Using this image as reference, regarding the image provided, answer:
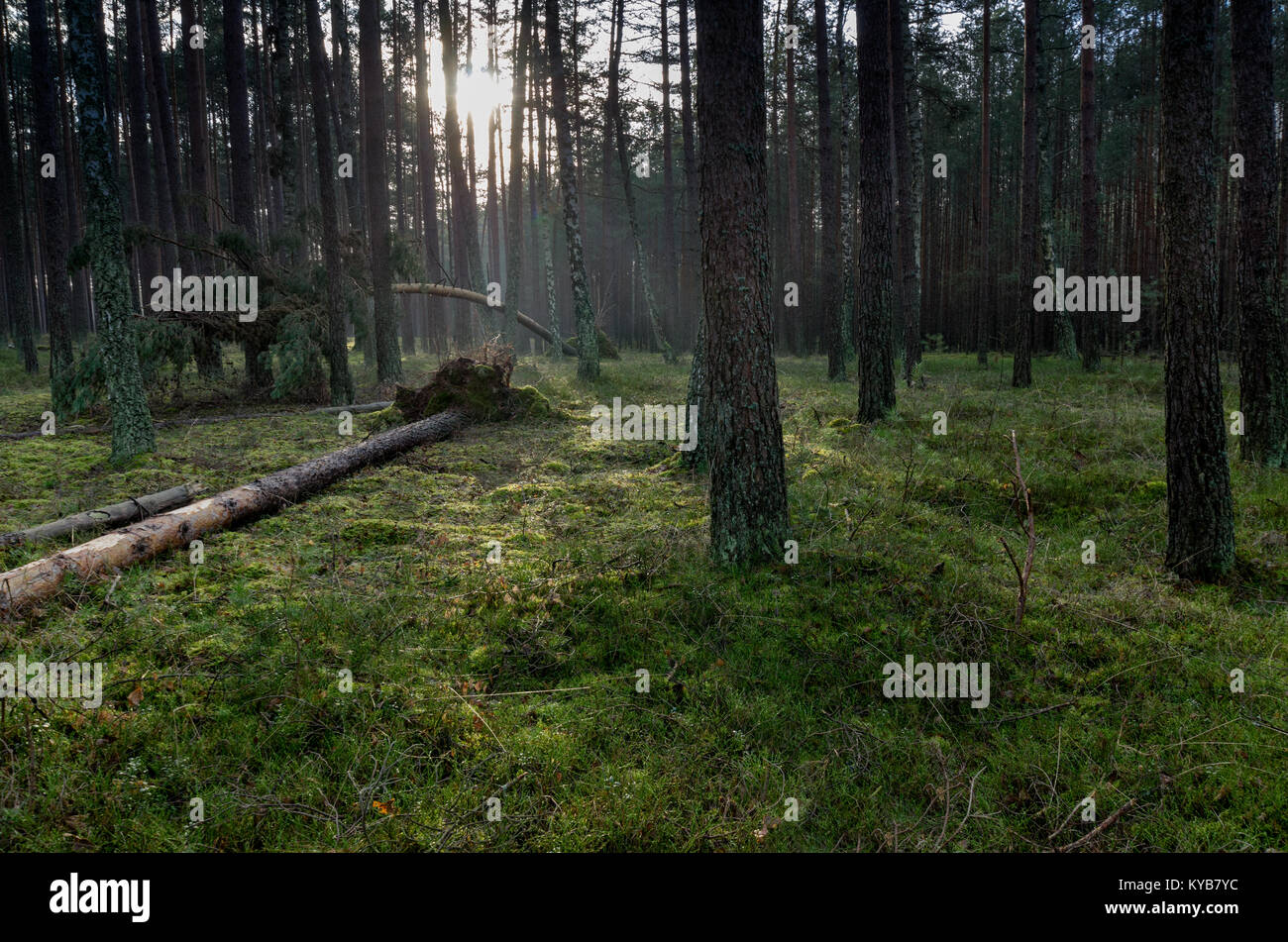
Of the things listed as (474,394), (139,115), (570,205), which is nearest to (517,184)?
(570,205)

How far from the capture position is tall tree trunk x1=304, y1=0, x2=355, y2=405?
12.7 m

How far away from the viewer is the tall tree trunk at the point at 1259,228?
7293mm

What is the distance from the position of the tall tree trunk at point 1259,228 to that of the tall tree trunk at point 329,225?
502 inches

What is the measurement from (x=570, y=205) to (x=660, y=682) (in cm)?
1524

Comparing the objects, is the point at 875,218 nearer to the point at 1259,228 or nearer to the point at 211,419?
the point at 1259,228

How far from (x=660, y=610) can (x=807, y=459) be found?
14.0 ft

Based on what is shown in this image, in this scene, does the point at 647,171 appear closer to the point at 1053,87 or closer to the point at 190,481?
the point at 1053,87

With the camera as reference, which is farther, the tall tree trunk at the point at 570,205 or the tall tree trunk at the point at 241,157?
the tall tree trunk at the point at 570,205

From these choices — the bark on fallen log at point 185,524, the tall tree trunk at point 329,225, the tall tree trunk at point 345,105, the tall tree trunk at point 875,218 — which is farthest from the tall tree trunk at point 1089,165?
the tall tree trunk at point 345,105

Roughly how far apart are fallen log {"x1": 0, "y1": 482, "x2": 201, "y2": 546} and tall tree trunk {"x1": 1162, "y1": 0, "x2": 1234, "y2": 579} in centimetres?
814

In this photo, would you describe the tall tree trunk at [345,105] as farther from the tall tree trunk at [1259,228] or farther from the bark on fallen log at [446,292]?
the tall tree trunk at [1259,228]

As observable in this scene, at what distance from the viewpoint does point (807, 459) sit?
8516 mm

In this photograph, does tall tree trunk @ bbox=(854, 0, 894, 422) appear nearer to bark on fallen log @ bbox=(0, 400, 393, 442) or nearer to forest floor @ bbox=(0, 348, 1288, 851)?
forest floor @ bbox=(0, 348, 1288, 851)

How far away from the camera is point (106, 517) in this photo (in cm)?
594
